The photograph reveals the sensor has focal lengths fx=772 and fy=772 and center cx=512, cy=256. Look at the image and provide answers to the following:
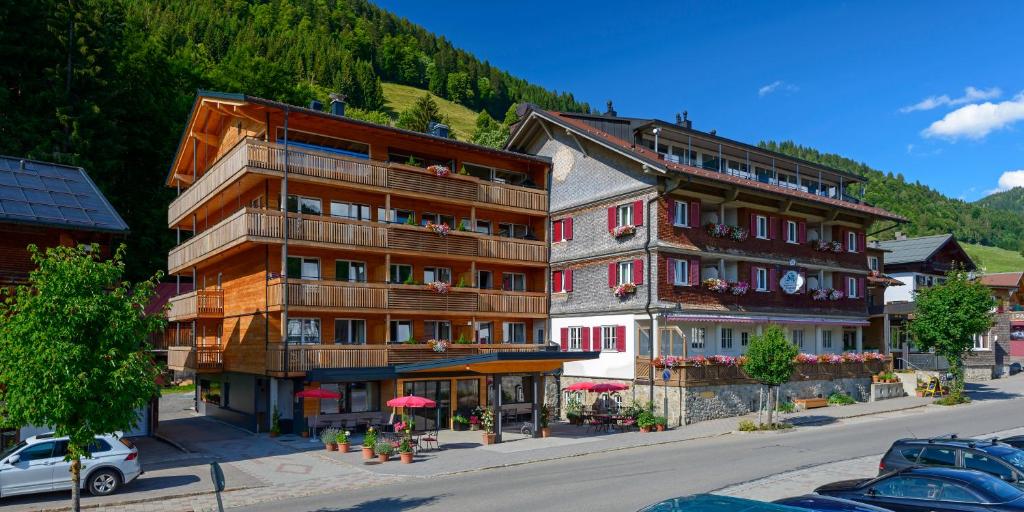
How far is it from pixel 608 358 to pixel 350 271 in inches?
513

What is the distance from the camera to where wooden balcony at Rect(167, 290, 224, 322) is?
120 feet

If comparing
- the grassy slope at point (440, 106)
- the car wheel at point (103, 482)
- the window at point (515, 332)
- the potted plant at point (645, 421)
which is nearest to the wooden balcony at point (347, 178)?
the window at point (515, 332)

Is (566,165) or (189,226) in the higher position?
(566,165)

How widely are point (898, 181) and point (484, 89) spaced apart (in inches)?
4231

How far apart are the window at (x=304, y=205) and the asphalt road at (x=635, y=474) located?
15.5m

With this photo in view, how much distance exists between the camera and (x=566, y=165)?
136 feet

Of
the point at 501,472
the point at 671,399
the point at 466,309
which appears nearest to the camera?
the point at 501,472

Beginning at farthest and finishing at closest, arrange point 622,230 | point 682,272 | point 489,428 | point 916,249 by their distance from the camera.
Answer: point 916,249 < point 622,230 < point 682,272 < point 489,428

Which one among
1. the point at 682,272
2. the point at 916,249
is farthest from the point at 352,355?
the point at 916,249

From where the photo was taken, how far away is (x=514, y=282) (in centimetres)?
4172

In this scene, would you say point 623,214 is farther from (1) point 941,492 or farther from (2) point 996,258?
(2) point 996,258

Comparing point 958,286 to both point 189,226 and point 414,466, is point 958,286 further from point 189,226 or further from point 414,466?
point 189,226

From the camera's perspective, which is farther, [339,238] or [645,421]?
[339,238]

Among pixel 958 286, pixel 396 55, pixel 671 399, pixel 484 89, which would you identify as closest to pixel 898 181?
pixel 484 89
